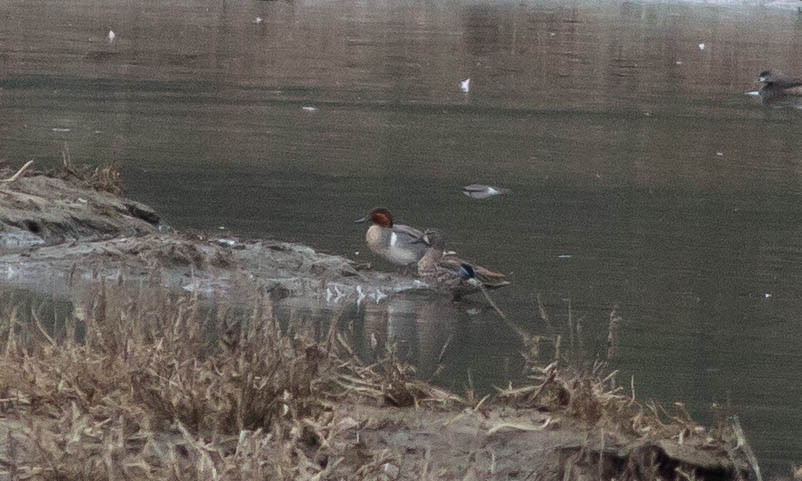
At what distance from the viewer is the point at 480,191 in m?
15.1

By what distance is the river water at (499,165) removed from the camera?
976cm

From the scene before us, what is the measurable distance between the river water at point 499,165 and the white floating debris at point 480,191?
12 cm

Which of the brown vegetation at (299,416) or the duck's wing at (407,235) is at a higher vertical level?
the brown vegetation at (299,416)

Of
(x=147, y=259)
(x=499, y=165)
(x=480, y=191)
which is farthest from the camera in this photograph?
(x=499, y=165)

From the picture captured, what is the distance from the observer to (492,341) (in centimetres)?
962

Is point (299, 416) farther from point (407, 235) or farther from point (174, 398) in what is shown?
point (407, 235)

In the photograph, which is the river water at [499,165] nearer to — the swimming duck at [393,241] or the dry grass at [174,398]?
the swimming duck at [393,241]

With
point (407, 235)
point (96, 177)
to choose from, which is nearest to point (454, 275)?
point (407, 235)

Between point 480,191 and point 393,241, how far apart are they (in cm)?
383

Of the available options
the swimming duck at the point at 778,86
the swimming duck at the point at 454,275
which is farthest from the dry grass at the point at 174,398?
the swimming duck at the point at 778,86

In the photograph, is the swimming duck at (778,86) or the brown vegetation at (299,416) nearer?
the brown vegetation at (299,416)

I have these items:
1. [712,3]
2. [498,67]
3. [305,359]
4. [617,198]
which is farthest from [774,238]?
[712,3]

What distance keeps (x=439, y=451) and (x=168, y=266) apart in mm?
4639

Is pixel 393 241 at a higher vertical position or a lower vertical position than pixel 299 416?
lower
